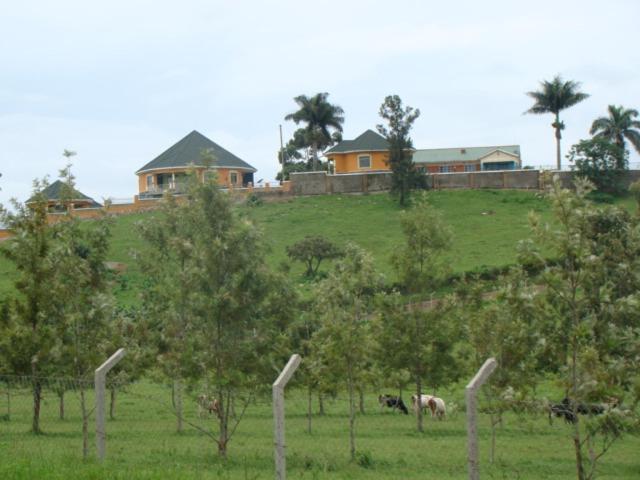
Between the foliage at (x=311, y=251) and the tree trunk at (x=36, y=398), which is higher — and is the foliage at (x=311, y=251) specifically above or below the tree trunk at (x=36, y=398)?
above

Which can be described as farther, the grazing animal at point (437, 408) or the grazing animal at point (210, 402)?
the grazing animal at point (437, 408)

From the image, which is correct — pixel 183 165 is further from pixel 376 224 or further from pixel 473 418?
pixel 473 418

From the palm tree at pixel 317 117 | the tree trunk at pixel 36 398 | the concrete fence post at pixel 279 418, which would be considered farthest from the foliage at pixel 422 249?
the palm tree at pixel 317 117

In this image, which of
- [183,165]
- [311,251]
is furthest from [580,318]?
[183,165]

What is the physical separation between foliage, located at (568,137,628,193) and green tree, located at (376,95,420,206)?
43.4ft

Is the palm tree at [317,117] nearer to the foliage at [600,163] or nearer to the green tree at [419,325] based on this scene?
the foliage at [600,163]

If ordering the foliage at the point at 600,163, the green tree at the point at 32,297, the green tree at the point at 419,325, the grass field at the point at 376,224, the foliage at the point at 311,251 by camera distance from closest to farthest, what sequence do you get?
the green tree at the point at 32,297
the green tree at the point at 419,325
the foliage at the point at 311,251
the grass field at the point at 376,224
the foliage at the point at 600,163

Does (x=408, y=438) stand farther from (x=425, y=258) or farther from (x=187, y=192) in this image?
(x=187, y=192)

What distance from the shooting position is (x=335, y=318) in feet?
68.4

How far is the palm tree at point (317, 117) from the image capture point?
102 metres

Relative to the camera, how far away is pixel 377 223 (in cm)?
7525

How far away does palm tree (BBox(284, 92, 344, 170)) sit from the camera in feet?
336

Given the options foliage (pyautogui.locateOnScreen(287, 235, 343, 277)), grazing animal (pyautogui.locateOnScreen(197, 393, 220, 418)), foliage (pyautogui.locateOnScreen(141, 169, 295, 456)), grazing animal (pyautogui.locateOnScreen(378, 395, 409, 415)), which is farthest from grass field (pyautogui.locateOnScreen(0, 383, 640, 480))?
foliage (pyautogui.locateOnScreen(287, 235, 343, 277))

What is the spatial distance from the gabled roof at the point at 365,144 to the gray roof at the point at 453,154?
9.40 metres
